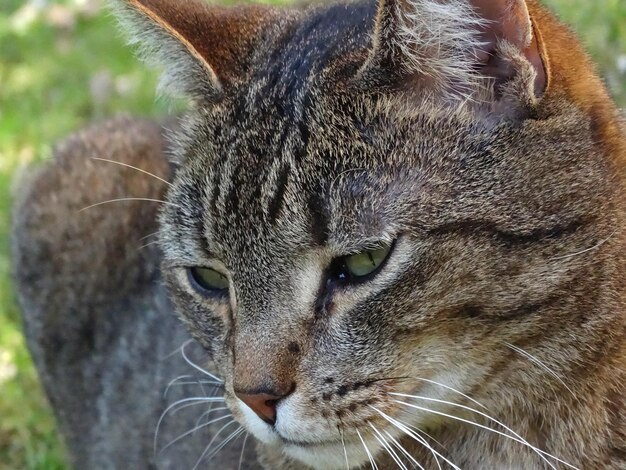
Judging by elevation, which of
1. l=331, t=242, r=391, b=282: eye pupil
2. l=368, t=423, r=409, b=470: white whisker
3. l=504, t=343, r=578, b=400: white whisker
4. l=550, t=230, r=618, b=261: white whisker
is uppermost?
l=550, t=230, r=618, b=261: white whisker

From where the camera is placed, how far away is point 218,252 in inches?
84.4

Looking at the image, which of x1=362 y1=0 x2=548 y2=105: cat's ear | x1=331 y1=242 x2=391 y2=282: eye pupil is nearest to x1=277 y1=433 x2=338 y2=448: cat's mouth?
x1=331 y1=242 x2=391 y2=282: eye pupil

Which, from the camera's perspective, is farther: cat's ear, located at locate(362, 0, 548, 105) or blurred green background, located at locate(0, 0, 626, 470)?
blurred green background, located at locate(0, 0, 626, 470)

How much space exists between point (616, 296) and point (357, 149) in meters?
0.63

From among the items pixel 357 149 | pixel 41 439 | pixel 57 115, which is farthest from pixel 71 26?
pixel 357 149

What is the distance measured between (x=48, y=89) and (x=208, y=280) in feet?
14.9

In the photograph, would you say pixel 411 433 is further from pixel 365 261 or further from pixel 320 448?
pixel 365 261

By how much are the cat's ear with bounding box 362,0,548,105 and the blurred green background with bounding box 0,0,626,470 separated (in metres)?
1.32

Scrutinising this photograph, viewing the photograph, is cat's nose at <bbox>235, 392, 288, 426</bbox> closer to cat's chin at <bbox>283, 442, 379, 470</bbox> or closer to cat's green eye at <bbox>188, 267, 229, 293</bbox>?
cat's chin at <bbox>283, 442, 379, 470</bbox>

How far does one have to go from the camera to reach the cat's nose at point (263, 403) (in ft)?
6.33

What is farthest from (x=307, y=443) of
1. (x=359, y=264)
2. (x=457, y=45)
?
(x=457, y=45)

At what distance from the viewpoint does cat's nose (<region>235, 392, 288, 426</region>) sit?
1930mm

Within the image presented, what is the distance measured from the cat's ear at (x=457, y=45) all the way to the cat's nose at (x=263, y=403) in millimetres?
720

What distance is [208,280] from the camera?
229 cm
